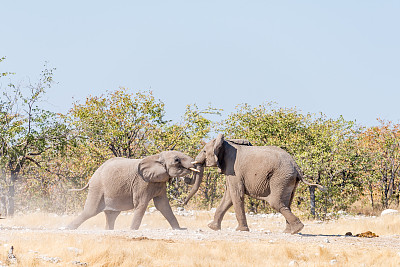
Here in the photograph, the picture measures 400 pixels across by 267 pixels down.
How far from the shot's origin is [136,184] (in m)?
18.9

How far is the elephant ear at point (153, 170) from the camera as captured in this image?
1870 cm

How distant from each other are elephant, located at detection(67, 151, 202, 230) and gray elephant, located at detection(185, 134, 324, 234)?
107 centimetres

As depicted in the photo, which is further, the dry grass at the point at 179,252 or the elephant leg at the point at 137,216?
the elephant leg at the point at 137,216

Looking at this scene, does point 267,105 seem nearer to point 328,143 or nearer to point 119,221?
point 328,143

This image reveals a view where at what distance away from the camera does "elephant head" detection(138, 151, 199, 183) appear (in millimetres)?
18703

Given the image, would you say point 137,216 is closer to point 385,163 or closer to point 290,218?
point 290,218

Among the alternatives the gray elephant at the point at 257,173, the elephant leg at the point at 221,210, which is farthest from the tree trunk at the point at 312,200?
the gray elephant at the point at 257,173

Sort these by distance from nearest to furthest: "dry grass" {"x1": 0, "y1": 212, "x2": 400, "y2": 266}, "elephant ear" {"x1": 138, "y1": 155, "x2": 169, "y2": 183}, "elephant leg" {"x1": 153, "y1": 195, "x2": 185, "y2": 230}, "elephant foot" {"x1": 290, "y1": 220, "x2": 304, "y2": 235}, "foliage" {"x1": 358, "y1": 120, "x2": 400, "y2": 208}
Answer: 1. "dry grass" {"x1": 0, "y1": 212, "x2": 400, "y2": 266}
2. "elephant foot" {"x1": 290, "y1": 220, "x2": 304, "y2": 235}
3. "elephant ear" {"x1": 138, "y1": 155, "x2": 169, "y2": 183}
4. "elephant leg" {"x1": 153, "y1": 195, "x2": 185, "y2": 230}
5. "foliage" {"x1": 358, "y1": 120, "x2": 400, "y2": 208}

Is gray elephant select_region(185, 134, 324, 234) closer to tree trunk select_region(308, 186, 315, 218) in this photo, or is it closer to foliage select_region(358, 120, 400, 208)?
tree trunk select_region(308, 186, 315, 218)

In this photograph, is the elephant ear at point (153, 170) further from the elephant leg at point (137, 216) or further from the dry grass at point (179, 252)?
the dry grass at point (179, 252)

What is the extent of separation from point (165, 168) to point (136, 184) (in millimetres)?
1037

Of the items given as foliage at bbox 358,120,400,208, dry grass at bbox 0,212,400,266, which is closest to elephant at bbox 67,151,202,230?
dry grass at bbox 0,212,400,266

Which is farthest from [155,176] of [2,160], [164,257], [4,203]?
[4,203]

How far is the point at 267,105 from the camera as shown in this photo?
1401 inches
